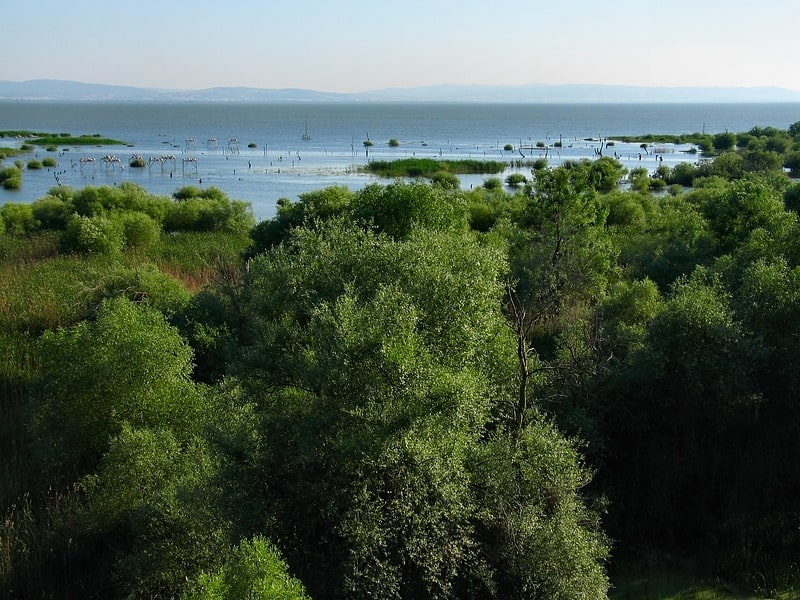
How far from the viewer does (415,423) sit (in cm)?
868

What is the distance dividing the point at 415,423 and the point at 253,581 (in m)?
2.51

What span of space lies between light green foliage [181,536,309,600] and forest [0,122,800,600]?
0.12 feet

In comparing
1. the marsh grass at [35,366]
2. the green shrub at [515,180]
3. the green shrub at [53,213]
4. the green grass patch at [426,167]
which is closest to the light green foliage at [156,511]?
the marsh grass at [35,366]

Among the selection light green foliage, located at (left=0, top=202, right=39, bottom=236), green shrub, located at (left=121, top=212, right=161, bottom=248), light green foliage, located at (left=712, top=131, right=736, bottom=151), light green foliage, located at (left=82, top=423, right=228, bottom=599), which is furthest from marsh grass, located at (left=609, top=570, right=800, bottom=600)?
light green foliage, located at (left=712, top=131, right=736, bottom=151)

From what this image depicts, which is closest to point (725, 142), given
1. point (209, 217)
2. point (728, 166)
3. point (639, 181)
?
point (728, 166)

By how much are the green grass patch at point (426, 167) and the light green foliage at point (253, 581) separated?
6752cm

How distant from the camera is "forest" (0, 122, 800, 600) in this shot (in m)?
8.99

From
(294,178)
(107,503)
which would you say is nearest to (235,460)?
(107,503)

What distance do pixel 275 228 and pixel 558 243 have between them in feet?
38.2

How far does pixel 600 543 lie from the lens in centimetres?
1152

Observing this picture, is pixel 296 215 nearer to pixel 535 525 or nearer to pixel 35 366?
pixel 35 366

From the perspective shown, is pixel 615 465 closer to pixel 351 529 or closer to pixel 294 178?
pixel 351 529

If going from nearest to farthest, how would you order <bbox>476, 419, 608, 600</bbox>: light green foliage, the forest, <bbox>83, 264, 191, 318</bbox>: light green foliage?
the forest
<bbox>476, 419, 608, 600</bbox>: light green foliage
<bbox>83, 264, 191, 318</bbox>: light green foliage

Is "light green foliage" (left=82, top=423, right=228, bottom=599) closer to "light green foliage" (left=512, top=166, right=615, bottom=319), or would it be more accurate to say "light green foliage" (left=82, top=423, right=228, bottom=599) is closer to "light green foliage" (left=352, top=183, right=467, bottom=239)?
"light green foliage" (left=352, top=183, right=467, bottom=239)
